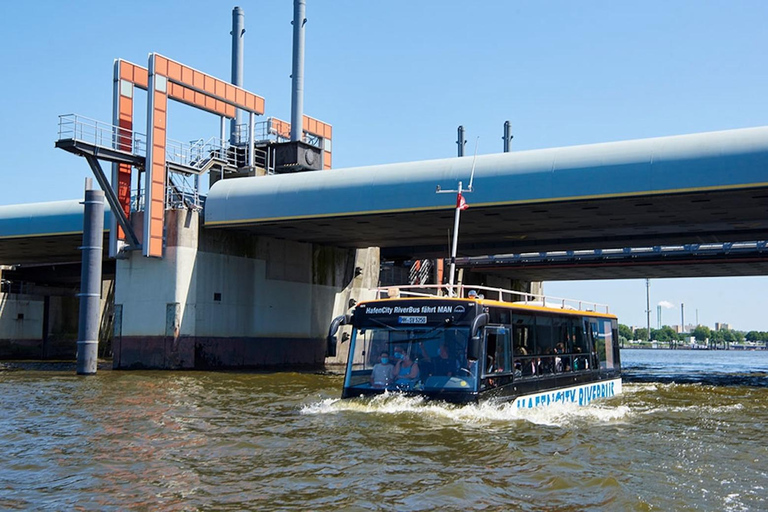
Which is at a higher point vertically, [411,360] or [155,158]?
[155,158]

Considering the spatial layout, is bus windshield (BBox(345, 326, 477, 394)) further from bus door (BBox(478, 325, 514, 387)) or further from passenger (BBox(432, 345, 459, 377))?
bus door (BBox(478, 325, 514, 387))

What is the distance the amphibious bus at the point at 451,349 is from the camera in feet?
53.2

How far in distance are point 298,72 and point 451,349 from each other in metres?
36.0

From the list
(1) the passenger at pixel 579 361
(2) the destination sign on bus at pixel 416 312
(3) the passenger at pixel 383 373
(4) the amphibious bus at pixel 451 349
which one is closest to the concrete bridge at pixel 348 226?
(1) the passenger at pixel 579 361

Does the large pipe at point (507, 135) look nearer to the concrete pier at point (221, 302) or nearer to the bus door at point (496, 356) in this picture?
the concrete pier at point (221, 302)

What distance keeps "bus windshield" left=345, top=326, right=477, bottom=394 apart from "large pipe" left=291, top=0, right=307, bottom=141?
32.9 metres

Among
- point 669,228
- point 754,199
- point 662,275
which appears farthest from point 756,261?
point 754,199

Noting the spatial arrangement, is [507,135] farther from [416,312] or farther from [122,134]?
[416,312]

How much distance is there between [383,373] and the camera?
55.5 feet

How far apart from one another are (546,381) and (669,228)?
2297 centimetres

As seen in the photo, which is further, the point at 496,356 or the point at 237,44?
the point at 237,44

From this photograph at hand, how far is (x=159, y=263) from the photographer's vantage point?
3669 centimetres

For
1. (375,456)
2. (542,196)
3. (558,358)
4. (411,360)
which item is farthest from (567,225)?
(375,456)

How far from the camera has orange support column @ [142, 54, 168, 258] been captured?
35.8 metres
